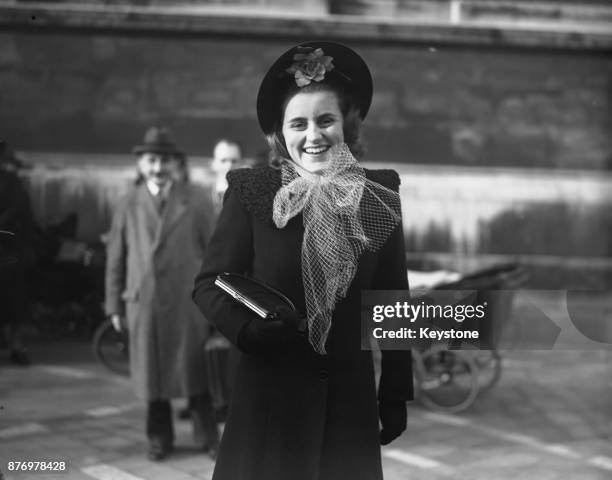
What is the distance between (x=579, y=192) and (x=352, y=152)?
603 cm

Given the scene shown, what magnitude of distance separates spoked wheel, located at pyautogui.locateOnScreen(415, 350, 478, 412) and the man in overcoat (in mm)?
1826

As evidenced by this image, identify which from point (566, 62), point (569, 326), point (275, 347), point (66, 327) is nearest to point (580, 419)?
point (569, 326)

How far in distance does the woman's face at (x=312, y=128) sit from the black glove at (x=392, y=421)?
0.78 meters

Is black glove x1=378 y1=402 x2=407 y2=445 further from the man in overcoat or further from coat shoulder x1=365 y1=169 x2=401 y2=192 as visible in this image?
the man in overcoat

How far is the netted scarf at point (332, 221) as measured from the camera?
7.72 feet

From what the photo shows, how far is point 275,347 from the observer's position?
7.57 ft

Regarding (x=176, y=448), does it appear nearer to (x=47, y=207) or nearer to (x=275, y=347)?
(x=275, y=347)

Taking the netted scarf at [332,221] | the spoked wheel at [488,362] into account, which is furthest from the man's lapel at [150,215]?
the spoked wheel at [488,362]

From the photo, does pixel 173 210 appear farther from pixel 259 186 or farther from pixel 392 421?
pixel 392 421

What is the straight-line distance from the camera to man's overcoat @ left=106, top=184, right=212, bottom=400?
15.0 ft

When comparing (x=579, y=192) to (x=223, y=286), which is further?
(x=579, y=192)

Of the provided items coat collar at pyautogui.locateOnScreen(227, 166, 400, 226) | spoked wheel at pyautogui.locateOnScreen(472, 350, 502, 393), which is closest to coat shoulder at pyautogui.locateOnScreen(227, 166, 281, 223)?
coat collar at pyautogui.locateOnScreen(227, 166, 400, 226)

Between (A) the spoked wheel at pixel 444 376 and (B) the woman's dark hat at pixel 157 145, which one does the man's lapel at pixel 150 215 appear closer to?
(B) the woman's dark hat at pixel 157 145

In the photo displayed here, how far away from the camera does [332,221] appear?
241 centimetres
